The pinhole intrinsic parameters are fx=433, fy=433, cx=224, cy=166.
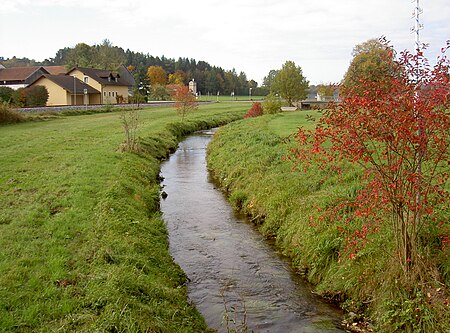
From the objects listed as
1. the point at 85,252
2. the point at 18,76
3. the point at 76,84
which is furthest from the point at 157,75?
the point at 85,252

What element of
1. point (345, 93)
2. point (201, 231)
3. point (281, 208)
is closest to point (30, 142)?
point (201, 231)

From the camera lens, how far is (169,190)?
56.6ft

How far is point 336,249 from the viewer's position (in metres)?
9.26

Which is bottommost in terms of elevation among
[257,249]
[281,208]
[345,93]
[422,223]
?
[257,249]

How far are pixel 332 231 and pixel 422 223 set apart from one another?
2194mm

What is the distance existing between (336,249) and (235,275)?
2.26 meters

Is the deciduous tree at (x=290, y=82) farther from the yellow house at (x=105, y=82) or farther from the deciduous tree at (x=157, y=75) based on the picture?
the deciduous tree at (x=157, y=75)

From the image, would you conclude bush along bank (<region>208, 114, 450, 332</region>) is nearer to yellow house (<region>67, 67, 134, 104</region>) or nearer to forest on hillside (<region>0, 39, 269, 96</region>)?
yellow house (<region>67, 67, 134, 104</region>)

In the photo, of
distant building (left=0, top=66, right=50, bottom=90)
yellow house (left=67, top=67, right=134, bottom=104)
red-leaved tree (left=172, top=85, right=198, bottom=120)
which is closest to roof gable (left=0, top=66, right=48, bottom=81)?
distant building (left=0, top=66, right=50, bottom=90)

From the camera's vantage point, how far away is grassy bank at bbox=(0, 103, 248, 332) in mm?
6370

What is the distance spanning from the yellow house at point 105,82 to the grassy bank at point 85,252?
52.4m

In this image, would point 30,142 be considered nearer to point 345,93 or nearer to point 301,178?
point 301,178

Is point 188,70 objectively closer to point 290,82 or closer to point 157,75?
point 157,75

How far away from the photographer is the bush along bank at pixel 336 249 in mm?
6883
